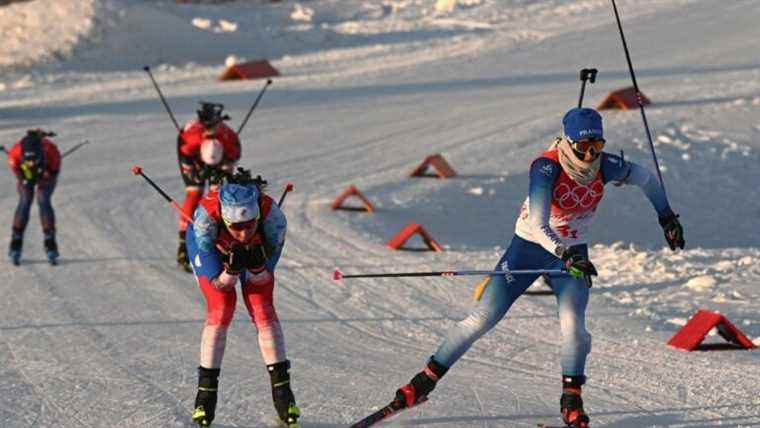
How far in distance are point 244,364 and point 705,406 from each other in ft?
12.4

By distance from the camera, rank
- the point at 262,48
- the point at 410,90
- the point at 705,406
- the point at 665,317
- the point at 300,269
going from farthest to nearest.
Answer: the point at 262,48 → the point at 410,90 → the point at 300,269 → the point at 665,317 → the point at 705,406

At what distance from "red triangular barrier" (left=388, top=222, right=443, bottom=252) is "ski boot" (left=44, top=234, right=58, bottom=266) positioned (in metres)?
4.05

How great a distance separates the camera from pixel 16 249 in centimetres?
1582

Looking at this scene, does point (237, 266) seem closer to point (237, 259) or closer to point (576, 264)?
point (237, 259)

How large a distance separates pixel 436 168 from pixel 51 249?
675 cm

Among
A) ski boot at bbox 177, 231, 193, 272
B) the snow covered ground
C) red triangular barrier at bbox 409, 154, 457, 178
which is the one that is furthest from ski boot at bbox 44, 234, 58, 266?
red triangular barrier at bbox 409, 154, 457, 178

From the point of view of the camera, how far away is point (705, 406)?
9344 mm

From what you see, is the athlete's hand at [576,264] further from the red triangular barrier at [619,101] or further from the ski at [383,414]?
the red triangular barrier at [619,101]

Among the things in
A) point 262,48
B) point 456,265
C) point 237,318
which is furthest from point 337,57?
point 237,318

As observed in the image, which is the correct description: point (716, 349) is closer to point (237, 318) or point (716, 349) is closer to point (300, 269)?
point (237, 318)

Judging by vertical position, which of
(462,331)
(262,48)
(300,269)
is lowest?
(262,48)

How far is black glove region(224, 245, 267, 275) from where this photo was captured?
817 cm

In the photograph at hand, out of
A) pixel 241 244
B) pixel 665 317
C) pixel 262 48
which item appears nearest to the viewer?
pixel 241 244

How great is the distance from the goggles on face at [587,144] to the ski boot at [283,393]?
7.69 feet
